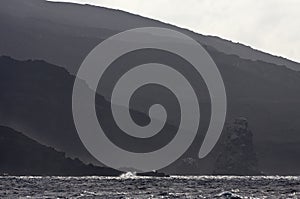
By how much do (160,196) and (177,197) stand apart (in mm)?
2920

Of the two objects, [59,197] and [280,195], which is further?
[280,195]

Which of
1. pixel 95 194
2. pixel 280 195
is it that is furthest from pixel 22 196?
pixel 280 195

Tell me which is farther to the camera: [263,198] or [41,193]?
[41,193]

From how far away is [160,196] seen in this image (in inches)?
4560

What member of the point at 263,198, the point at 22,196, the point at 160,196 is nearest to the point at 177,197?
the point at 160,196

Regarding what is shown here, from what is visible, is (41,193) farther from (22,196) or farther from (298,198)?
(298,198)

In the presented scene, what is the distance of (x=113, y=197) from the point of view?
114 m

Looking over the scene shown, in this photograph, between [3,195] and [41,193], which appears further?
[41,193]

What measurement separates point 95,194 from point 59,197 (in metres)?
8.38

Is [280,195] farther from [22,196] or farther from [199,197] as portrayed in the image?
[22,196]

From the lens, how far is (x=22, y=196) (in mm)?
114750

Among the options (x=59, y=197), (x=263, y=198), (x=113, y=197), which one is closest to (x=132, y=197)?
(x=113, y=197)

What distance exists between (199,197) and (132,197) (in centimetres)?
918

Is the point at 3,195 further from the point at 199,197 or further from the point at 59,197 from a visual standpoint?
the point at 199,197
